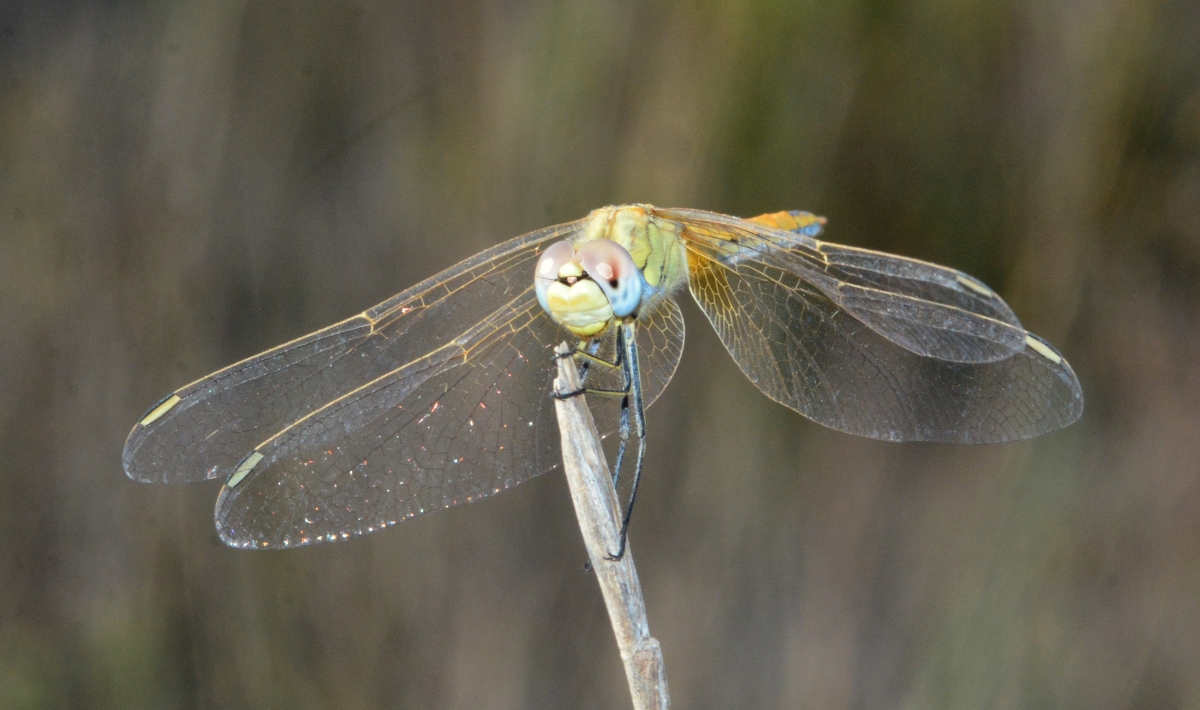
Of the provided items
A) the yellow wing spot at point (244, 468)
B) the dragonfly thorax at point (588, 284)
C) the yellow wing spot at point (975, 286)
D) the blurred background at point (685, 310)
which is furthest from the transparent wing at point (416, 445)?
the blurred background at point (685, 310)

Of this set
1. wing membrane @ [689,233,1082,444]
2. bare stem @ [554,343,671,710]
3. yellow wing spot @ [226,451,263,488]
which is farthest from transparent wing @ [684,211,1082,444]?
yellow wing spot @ [226,451,263,488]

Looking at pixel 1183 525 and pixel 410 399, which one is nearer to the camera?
pixel 410 399

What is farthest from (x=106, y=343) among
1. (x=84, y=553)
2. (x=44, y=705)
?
(x=44, y=705)

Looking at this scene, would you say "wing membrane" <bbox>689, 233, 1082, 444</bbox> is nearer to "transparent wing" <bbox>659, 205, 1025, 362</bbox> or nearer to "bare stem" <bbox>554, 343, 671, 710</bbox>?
"transparent wing" <bbox>659, 205, 1025, 362</bbox>

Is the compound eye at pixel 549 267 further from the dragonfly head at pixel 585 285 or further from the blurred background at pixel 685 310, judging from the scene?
the blurred background at pixel 685 310

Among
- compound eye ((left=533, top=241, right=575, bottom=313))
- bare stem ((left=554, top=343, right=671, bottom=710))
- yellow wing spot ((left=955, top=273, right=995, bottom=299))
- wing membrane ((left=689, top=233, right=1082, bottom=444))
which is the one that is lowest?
bare stem ((left=554, top=343, right=671, bottom=710))

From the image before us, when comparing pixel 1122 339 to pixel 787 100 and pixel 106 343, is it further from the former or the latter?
pixel 106 343
